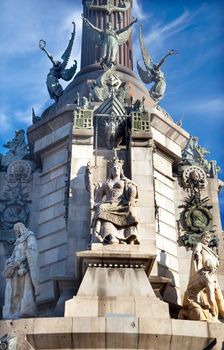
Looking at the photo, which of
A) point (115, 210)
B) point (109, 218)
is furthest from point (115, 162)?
point (109, 218)

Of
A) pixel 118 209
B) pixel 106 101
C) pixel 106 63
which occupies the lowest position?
pixel 118 209

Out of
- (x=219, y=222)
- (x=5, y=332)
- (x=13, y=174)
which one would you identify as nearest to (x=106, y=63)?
(x=13, y=174)

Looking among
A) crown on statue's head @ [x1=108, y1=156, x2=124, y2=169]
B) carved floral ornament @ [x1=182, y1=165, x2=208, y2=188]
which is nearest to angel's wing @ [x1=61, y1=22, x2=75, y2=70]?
carved floral ornament @ [x1=182, y1=165, x2=208, y2=188]

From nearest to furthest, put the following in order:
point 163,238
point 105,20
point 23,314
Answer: point 23,314
point 163,238
point 105,20

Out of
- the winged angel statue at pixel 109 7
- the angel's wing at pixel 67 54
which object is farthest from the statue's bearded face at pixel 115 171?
the winged angel statue at pixel 109 7

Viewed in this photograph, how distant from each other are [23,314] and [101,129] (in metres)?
6.92

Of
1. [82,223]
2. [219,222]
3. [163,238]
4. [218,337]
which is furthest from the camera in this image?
[219,222]

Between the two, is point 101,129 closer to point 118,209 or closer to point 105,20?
point 118,209

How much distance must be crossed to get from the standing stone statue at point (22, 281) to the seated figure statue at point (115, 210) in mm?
1986

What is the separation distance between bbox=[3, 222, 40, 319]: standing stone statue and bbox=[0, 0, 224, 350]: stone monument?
0.03m

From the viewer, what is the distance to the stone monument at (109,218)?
12602 millimetres

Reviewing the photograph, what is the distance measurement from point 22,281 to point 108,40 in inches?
414

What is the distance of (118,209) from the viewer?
1519 cm

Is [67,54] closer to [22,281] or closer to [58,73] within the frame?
[58,73]
